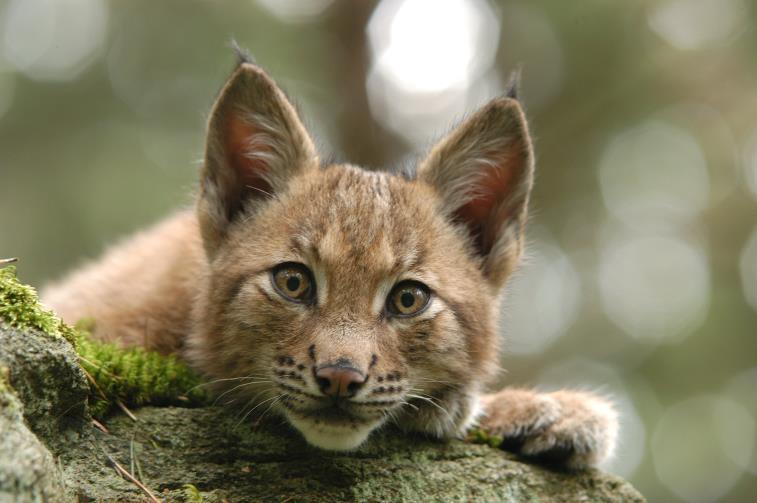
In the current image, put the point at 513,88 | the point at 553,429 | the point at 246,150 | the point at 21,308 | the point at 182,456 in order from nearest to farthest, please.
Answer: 1. the point at 21,308
2. the point at 182,456
3. the point at 553,429
4. the point at 513,88
5. the point at 246,150

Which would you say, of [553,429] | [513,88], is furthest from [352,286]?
[513,88]

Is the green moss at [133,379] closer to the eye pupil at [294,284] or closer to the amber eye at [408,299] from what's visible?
the eye pupil at [294,284]

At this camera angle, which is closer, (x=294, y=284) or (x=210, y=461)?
(x=210, y=461)

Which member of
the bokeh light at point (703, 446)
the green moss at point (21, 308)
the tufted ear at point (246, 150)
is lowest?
the green moss at point (21, 308)

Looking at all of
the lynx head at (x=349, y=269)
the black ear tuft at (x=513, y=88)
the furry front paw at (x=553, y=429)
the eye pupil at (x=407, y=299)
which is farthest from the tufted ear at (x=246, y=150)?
the furry front paw at (x=553, y=429)

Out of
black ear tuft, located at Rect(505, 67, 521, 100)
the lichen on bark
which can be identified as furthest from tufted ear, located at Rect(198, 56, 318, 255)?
black ear tuft, located at Rect(505, 67, 521, 100)

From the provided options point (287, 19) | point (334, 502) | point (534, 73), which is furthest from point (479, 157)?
point (287, 19)

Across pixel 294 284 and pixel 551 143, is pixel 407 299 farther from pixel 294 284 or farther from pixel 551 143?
pixel 551 143

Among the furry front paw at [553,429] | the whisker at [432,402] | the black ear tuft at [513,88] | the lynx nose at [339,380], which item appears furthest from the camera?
the black ear tuft at [513,88]
